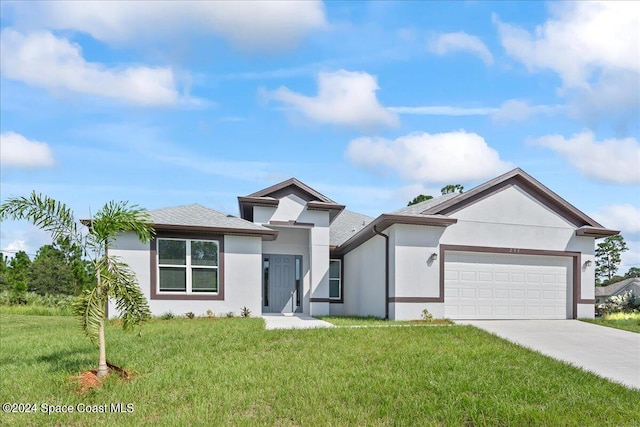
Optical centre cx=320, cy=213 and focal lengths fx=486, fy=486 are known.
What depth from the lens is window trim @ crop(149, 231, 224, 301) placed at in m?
16.1

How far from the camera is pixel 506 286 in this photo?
1627 centimetres

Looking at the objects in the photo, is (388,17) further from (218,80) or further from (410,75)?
(218,80)

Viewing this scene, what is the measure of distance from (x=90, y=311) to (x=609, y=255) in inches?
2197

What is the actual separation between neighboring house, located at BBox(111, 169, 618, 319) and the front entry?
248cm

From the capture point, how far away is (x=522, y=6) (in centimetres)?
1165

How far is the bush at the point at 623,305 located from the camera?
62.1 ft

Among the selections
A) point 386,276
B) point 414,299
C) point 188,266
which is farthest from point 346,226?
point 188,266

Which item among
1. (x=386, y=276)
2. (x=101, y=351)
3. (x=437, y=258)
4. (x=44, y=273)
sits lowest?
(x=44, y=273)

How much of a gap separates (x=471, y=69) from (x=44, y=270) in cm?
3657

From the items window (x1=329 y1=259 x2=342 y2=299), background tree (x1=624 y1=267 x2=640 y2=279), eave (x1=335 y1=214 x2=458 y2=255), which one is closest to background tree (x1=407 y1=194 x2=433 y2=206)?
window (x1=329 y1=259 x2=342 y2=299)

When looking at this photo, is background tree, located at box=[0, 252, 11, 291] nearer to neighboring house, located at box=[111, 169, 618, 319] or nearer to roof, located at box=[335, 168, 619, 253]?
neighboring house, located at box=[111, 169, 618, 319]

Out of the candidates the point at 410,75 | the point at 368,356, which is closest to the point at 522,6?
the point at 410,75

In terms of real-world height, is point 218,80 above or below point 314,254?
above

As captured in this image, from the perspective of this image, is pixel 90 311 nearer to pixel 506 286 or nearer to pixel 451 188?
pixel 506 286
